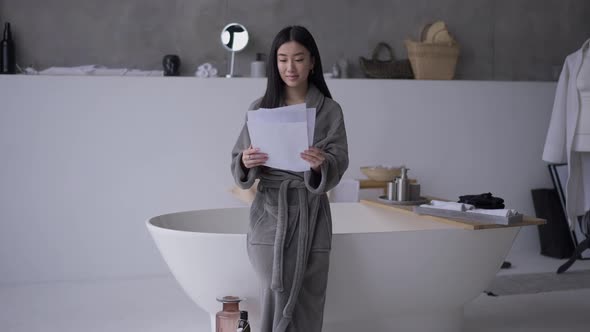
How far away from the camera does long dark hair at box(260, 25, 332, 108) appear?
262cm

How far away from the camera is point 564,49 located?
6.00m

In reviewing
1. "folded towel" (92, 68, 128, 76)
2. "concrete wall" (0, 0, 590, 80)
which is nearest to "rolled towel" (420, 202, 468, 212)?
"concrete wall" (0, 0, 590, 80)

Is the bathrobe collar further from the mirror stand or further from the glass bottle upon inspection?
the mirror stand

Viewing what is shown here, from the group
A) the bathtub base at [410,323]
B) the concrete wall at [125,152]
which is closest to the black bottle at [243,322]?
the bathtub base at [410,323]

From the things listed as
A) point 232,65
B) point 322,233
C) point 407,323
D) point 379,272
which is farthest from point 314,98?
point 232,65

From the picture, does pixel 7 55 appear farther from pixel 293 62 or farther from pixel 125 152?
pixel 293 62

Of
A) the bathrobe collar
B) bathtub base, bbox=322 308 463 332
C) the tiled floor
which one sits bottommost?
the tiled floor

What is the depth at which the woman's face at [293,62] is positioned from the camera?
261cm

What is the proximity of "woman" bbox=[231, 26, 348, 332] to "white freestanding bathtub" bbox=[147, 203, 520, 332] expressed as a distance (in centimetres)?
36

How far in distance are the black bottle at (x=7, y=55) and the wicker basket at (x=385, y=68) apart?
2.44 metres

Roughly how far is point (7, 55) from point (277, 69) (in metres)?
2.77

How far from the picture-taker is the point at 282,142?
97.7 inches

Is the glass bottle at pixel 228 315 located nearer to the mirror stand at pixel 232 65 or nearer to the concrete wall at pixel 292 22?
the mirror stand at pixel 232 65

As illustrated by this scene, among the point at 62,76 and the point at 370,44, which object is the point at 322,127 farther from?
the point at 370,44
